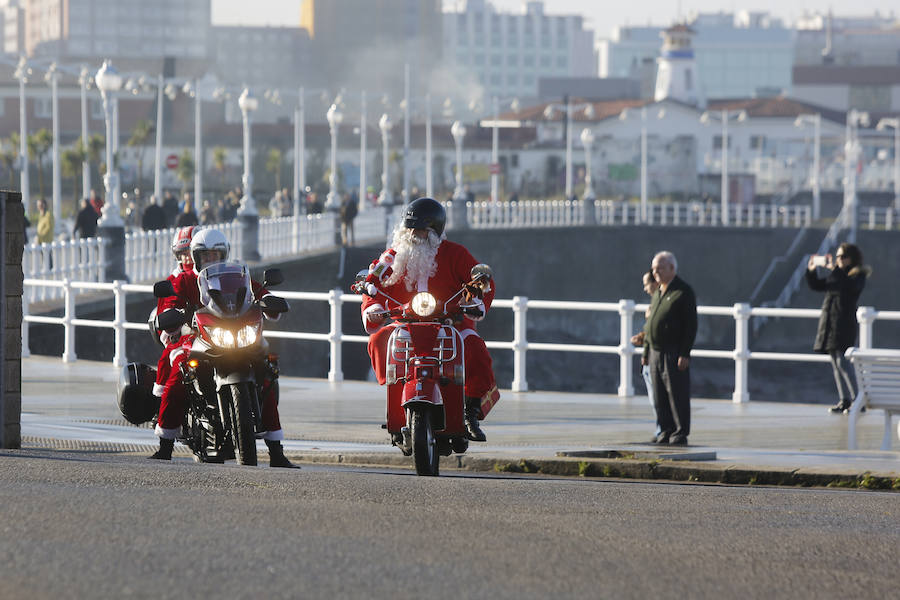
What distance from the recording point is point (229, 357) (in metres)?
9.77

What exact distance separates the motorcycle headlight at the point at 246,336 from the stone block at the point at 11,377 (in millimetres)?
2036

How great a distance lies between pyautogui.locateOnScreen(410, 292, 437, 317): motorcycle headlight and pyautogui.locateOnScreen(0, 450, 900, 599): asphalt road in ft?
3.03

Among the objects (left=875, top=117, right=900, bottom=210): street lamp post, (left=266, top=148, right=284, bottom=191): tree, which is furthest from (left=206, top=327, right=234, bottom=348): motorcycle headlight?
(left=266, top=148, right=284, bottom=191): tree

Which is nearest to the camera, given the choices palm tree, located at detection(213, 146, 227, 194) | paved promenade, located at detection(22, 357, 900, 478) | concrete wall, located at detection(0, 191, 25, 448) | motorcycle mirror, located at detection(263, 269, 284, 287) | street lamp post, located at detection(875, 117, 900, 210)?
motorcycle mirror, located at detection(263, 269, 284, 287)

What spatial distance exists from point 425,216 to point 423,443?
4.32 ft

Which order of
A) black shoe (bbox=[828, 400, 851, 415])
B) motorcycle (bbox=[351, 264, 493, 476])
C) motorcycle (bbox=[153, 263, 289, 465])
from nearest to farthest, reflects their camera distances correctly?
motorcycle (bbox=[351, 264, 493, 476]) < motorcycle (bbox=[153, 263, 289, 465]) < black shoe (bbox=[828, 400, 851, 415])

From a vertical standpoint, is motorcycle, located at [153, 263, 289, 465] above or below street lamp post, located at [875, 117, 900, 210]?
below

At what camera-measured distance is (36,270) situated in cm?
2527

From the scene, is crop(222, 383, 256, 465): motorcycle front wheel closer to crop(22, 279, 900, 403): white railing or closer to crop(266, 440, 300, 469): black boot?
crop(266, 440, 300, 469): black boot

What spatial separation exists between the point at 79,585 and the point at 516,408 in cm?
910

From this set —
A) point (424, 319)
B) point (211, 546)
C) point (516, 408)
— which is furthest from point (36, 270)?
point (211, 546)

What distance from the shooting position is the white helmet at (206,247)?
10297 millimetres

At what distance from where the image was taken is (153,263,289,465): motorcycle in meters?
9.80

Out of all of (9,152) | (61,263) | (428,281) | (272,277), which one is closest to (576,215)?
(9,152)
